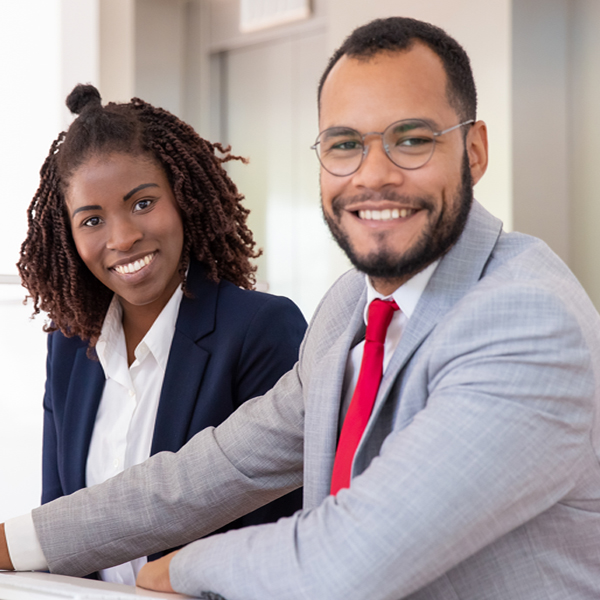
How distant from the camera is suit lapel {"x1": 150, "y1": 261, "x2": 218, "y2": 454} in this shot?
1583mm

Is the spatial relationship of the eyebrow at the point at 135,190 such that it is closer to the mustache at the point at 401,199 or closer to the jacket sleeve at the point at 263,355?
the jacket sleeve at the point at 263,355

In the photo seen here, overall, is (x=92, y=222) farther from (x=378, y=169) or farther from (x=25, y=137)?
(x=25, y=137)

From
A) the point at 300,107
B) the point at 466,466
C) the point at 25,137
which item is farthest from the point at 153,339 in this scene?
the point at 300,107

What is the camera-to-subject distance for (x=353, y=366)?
3.89ft

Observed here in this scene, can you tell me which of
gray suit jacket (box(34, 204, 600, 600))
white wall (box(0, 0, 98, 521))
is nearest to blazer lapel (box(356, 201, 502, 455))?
gray suit jacket (box(34, 204, 600, 600))

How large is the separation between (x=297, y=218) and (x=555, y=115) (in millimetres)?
1450

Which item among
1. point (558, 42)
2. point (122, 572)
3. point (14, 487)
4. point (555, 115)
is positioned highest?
point (558, 42)

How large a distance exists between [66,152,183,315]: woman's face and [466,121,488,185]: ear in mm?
729

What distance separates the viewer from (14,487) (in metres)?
2.91

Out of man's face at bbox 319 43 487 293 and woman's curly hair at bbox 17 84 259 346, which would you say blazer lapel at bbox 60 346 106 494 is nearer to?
woman's curly hair at bbox 17 84 259 346

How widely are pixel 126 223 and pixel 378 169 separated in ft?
2.41

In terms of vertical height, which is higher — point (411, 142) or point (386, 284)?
point (411, 142)

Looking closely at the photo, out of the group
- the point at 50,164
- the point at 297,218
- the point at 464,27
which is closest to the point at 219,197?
the point at 50,164

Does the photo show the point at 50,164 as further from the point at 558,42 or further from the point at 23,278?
the point at 558,42
